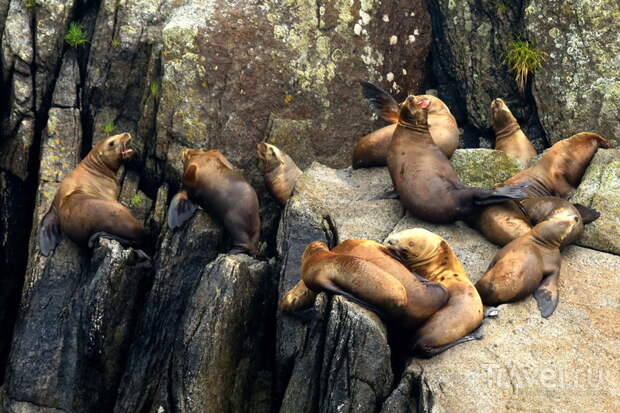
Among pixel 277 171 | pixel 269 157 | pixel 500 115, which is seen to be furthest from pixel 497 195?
pixel 269 157

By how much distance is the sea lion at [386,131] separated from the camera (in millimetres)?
11117

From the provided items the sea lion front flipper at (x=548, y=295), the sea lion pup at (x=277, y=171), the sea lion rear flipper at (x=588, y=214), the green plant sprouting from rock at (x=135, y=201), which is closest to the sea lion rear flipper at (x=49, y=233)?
the green plant sprouting from rock at (x=135, y=201)

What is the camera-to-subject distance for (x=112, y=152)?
1148 centimetres

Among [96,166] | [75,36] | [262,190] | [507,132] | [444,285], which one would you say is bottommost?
[507,132]

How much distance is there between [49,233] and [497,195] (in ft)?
15.9

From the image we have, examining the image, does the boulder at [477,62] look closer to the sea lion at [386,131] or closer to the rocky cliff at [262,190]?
the rocky cliff at [262,190]

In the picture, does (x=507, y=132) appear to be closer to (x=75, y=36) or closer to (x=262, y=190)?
(x=262, y=190)

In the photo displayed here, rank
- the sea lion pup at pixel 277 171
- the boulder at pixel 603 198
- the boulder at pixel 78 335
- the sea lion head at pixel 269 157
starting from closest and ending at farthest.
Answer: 1. the boulder at pixel 603 198
2. the boulder at pixel 78 335
3. the sea lion pup at pixel 277 171
4. the sea lion head at pixel 269 157

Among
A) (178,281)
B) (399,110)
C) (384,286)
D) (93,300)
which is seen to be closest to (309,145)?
(399,110)

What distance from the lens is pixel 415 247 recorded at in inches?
341

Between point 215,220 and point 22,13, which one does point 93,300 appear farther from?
point 22,13

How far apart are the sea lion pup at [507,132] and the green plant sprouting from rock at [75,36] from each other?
520 cm

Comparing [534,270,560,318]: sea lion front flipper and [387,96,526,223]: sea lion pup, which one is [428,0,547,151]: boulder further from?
[534,270,560,318]: sea lion front flipper

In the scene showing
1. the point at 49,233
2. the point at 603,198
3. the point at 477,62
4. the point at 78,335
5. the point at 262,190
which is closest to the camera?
the point at 78,335
